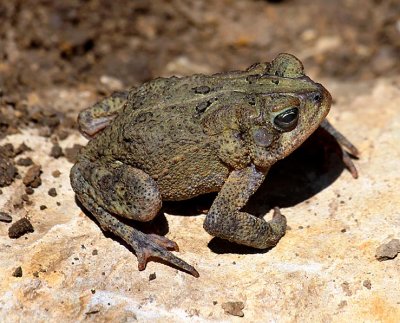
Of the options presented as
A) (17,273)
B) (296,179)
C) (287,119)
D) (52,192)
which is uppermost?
(287,119)

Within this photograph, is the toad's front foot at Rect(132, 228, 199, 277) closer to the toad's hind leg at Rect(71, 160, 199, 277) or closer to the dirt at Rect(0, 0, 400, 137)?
the toad's hind leg at Rect(71, 160, 199, 277)

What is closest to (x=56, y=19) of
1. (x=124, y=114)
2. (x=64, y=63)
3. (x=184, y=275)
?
(x=64, y=63)

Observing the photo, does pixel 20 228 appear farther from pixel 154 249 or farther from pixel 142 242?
pixel 154 249

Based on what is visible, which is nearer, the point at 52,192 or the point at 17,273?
the point at 17,273

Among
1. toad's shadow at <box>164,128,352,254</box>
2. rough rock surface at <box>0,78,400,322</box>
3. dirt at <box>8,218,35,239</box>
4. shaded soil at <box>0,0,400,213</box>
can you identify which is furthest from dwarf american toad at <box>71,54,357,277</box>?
shaded soil at <box>0,0,400,213</box>

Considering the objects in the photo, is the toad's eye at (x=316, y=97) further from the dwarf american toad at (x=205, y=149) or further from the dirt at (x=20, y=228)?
the dirt at (x=20, y=228)

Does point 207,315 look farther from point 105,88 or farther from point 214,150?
point 105,88

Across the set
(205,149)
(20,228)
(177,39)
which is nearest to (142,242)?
(205,149)
